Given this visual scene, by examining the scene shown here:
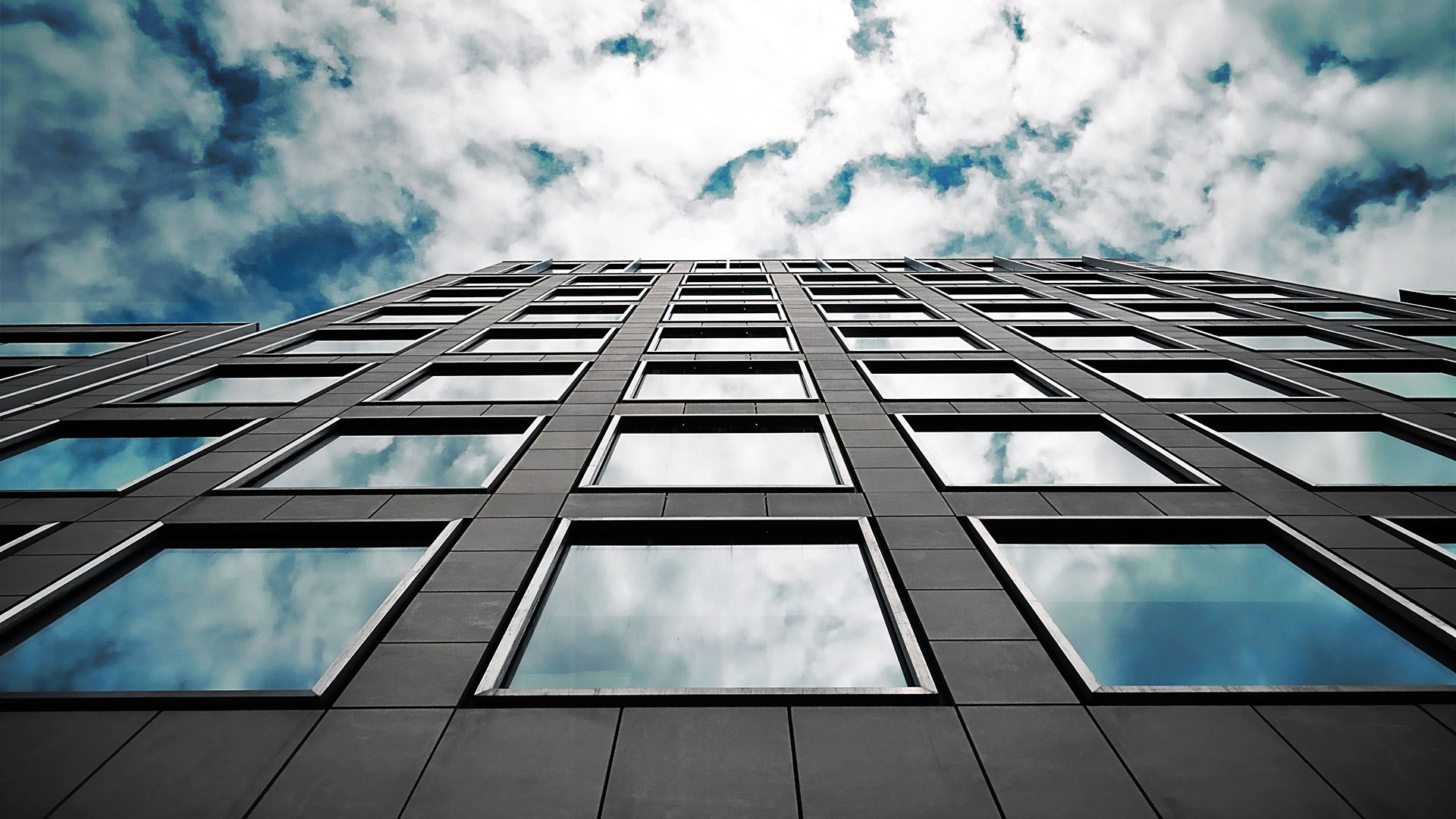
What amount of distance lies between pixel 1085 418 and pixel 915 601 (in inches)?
350

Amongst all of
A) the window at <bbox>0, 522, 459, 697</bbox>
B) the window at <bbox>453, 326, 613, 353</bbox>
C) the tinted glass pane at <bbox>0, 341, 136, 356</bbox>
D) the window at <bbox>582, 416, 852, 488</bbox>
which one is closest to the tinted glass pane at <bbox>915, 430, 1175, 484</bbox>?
the window at <bbox>582, 416, 852, 488</bbox>

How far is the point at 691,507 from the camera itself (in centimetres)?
1047

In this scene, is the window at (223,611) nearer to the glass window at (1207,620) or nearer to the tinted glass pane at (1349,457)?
the glass window at (1207,620)

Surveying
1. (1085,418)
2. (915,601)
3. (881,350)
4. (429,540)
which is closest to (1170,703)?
(915,601)

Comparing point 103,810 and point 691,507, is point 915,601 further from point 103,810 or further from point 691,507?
point 103,810

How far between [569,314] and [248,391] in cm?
1177

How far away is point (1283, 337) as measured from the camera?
21.6 metres

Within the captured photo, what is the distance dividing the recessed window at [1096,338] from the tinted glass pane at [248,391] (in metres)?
22.0

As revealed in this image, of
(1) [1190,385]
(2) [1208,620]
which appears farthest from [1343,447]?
(2) [1208,620]

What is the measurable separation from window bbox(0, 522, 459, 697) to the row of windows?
0.03 metres

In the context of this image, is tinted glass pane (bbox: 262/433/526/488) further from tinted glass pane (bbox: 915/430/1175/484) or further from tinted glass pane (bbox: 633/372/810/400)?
tinted glass pane (bbox: 915/430/1175/484)

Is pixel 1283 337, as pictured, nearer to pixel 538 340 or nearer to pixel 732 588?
pixel 732 588

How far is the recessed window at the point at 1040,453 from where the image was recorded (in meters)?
11.5

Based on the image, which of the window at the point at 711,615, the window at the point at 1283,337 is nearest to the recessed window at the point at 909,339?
the window at the point at 1283,337
